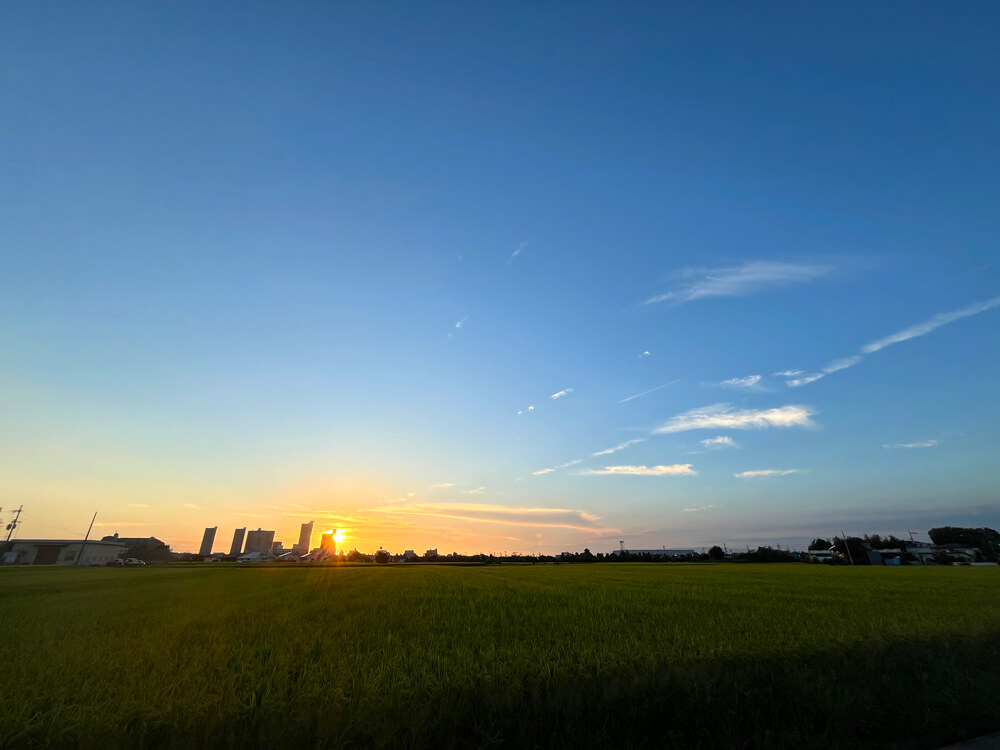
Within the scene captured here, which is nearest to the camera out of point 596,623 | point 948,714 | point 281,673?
point 948,714

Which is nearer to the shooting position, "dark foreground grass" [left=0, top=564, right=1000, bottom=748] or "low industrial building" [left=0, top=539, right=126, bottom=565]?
"dark foreground grass" [left=0, top=564, right=1000, bottom=748]

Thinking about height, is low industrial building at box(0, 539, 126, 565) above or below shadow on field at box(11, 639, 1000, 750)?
above

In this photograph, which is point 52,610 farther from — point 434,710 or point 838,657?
point 838,657

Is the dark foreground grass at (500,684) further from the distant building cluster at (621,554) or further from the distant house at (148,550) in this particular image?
the distant house at (148,550)

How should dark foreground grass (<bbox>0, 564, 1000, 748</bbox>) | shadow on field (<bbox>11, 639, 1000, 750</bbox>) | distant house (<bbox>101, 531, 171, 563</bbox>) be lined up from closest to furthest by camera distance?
1. shadow on field (<bbox>11, 639, 1000, 750</bbox>)
2. dark foreground grass (<bbox>0, 564, 1000, 748</bbox>)
3. distant house (<bbox>101, 531, 171, 563</bbox>)

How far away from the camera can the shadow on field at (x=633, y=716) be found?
4375 millimetres

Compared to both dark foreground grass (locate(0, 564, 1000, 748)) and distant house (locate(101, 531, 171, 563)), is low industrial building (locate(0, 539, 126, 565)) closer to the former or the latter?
distant house (locate(101, 531, 171, 563))

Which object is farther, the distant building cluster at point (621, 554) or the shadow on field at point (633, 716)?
the distant building cluster at point (621, 554)

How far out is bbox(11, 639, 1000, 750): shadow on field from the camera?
438cm

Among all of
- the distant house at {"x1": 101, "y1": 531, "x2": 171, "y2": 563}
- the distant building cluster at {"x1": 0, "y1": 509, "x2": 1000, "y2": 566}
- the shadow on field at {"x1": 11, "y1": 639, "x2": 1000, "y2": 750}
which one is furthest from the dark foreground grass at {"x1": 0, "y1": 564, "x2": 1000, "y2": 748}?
the distant house at {"x1": 101, "y1": 531, "x2": 171, "y2": 563}

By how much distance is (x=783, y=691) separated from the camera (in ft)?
19.5

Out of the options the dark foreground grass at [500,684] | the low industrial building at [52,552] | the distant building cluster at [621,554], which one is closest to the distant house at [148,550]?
the distant building cluster at [621,554]

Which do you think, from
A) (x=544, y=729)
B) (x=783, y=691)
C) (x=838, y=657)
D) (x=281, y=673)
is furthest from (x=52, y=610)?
(x=838, y=657)

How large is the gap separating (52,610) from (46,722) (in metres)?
15.6
